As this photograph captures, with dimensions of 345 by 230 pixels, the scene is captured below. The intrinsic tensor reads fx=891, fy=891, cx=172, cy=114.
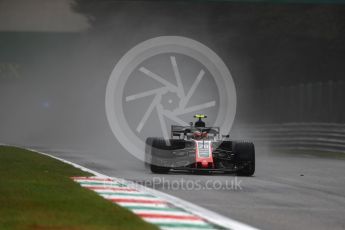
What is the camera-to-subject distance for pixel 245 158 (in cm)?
1678

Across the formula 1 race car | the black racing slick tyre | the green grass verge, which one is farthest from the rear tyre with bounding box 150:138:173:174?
the green grass verge

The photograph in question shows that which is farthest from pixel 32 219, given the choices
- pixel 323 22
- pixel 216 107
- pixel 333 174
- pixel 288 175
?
pixel 323 22

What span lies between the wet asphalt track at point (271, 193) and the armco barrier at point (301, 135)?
25.6ft

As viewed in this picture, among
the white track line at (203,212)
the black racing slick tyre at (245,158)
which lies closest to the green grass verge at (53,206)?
the white track line at (203,212)

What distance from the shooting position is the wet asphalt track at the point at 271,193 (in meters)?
9.92

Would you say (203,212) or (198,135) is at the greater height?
(198,135)

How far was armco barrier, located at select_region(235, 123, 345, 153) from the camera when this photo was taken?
2842cm

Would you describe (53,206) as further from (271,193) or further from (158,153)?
(158,153)

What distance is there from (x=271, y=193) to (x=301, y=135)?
1812 centimetres

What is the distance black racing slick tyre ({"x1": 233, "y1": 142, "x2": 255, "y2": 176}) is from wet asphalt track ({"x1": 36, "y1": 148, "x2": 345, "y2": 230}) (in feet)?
0.68

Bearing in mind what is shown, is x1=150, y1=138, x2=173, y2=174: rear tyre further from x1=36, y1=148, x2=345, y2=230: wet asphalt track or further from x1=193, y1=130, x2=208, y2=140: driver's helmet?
x1=193, y1=130, x2=208, y2=140: driver's helmet

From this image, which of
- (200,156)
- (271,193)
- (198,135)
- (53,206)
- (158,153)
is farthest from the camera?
(198,135)

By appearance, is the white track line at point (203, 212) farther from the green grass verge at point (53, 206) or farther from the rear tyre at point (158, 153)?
Result: the rear tyre at point (158, 153)

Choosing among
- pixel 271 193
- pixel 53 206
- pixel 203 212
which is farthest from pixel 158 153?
pixel 53 206
